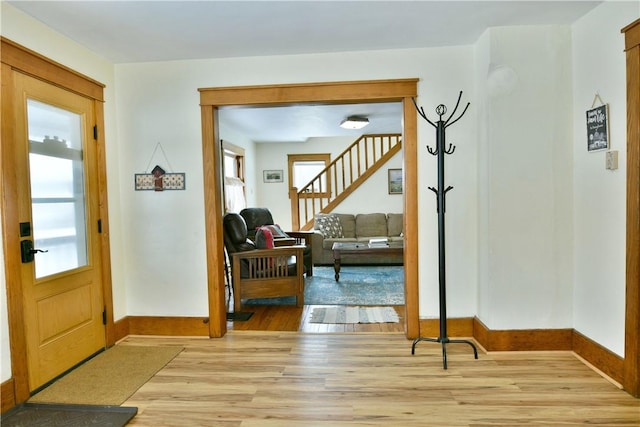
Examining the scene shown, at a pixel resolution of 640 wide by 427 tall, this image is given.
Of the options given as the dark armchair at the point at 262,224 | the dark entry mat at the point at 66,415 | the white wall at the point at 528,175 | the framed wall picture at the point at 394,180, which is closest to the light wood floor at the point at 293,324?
the white wall at the point at 528,175

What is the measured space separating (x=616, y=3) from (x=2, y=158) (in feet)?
12.1

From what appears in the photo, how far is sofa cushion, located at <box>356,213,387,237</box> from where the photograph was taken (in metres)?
7.03

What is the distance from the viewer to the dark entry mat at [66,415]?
213 centimetres

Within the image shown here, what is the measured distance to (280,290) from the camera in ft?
14.1

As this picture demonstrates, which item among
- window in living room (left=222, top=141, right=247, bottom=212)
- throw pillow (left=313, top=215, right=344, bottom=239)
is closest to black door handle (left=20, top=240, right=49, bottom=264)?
window in living room (left=222, top=141, right=247, bottom=212)

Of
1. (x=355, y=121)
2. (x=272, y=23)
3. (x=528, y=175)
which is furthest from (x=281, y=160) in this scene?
(x=528, y=175)

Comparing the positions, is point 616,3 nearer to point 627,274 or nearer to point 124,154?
point 627,274

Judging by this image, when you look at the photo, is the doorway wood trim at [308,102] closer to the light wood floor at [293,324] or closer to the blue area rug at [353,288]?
the light wood floor at [293,324]

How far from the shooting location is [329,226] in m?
6.94

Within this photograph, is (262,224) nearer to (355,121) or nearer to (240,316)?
(355,121)

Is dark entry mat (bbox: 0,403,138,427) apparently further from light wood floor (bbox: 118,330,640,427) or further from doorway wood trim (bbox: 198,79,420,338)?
doorway wood trim (bbox: 198,79,420,338)

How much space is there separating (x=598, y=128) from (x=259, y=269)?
322 centimetres

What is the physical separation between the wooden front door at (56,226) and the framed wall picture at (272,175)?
5.69 metres

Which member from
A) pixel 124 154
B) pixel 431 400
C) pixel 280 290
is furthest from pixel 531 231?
pixel 124 154
